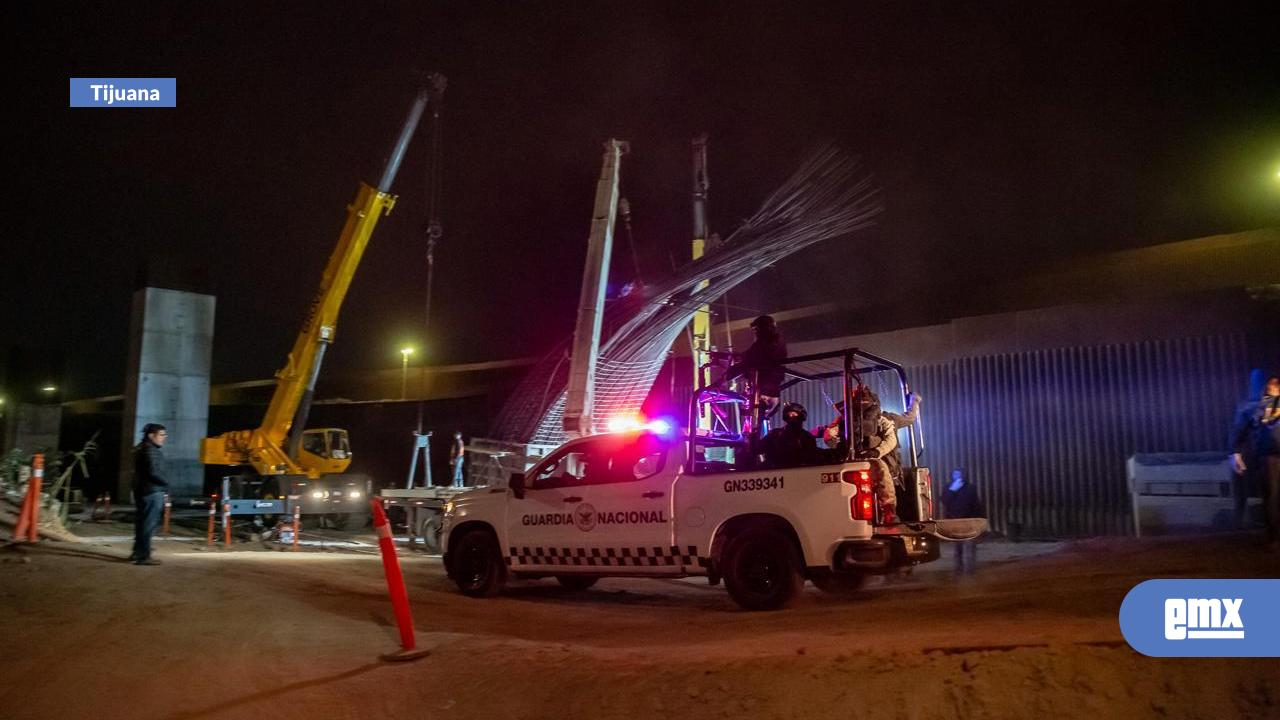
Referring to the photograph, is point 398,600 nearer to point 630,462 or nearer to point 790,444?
point 630,462

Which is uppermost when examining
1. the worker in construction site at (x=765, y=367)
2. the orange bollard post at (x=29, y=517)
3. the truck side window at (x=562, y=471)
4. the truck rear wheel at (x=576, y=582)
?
the worker in construction site at (x=765, y=367)

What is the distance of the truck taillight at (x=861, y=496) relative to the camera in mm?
7375

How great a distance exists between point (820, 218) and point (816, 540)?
621cm

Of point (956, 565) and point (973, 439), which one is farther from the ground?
point (973, 439)

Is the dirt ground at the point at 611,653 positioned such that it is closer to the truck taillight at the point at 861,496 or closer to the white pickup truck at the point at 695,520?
the white pickup truck at the point at 695,520

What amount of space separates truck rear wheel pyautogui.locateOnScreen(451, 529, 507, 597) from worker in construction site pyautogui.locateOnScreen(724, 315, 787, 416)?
3.29 meters

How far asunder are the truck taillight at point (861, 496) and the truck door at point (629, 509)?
1.72 m

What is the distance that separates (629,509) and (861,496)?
7.82 ft

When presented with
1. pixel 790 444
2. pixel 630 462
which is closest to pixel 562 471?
pixel 630 462

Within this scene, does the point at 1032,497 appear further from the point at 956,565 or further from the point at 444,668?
the point at 444,668

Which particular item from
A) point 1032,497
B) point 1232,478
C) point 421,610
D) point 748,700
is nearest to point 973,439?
point 1032,497

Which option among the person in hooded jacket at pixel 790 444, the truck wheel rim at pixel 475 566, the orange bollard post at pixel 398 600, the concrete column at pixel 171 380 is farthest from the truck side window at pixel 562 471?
the concrete column at pixel 171 380

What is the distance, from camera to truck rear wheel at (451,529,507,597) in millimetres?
9547

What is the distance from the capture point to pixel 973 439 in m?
15.9
